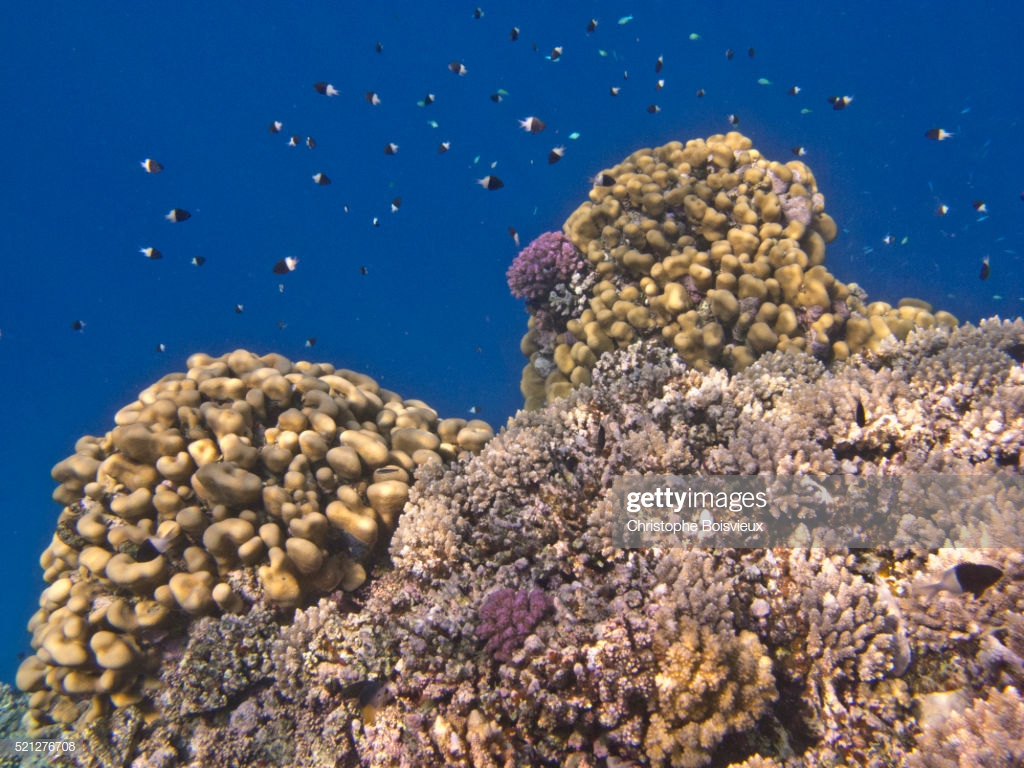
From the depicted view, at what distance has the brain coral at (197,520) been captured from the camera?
462 centimetres

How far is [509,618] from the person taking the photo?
341 centimetres

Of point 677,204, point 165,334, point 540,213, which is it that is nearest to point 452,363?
point 540,213

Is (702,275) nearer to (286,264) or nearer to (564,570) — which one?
(564,570)

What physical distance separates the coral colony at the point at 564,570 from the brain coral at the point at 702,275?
0.05 m

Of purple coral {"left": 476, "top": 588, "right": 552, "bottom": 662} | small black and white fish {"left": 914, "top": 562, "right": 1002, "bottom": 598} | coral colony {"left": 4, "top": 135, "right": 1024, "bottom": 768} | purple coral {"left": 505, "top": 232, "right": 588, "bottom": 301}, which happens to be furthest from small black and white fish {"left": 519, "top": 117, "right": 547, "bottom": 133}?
small black and white fish {"left": 914, "top": 562, "right": 1002, "bottom": 598}

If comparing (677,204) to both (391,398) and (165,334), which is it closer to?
(391,398)

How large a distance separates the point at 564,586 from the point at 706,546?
102 centimetres

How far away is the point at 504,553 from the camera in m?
4.12

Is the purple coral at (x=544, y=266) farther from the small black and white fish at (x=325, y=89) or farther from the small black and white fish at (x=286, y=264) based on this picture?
the small black and white fish at (x=325, y=89)

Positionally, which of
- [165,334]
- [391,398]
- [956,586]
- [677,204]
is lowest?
[956,586]

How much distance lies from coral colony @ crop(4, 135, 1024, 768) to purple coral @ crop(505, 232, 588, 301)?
1410mm

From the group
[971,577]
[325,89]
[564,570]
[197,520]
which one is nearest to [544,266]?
[564,570]

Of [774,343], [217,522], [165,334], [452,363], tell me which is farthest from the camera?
[165,334]

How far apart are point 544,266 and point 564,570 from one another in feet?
18.1
